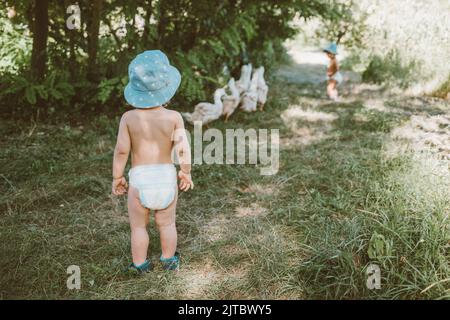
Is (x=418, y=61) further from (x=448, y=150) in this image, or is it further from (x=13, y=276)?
(x=13, y=276)

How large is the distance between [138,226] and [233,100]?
3.42m

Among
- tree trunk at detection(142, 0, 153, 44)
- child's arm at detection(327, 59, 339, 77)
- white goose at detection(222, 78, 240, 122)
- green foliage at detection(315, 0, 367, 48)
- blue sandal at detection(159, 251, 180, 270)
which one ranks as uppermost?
green foliage at detection(315, 0, 367, 48)

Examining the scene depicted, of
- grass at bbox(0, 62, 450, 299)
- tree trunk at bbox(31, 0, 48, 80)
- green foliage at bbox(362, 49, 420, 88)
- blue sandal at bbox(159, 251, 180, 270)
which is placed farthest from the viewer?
green foliage at bbox(362, 49, 420, 88)

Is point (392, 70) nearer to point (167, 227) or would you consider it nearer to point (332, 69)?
point (332, 69)

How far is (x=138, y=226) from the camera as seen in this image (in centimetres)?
271

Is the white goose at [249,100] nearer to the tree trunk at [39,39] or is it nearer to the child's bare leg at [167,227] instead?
the tree trunk at [39,39]

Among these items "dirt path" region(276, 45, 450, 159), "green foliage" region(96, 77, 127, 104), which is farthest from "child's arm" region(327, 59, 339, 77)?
"green foliage" region(96, 77, 127, 104)

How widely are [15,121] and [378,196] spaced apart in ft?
14.7

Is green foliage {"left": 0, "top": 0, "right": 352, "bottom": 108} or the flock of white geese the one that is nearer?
the flock of white geese

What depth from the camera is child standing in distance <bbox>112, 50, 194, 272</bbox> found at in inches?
100

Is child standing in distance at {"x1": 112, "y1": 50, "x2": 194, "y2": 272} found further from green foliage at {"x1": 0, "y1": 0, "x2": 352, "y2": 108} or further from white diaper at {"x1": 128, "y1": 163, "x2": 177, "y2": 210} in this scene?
green foliage at {"x1": 0, "y1": 0, "x2": 352, "y2": 108}

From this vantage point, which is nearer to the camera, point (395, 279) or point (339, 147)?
point (395, 279)

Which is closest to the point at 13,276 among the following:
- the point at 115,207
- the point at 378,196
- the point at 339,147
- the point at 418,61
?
the point at 115,207

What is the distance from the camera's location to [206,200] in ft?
12.4
